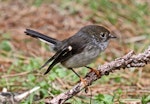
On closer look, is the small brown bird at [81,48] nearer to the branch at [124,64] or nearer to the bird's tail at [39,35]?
the bird's tail at [39,35]

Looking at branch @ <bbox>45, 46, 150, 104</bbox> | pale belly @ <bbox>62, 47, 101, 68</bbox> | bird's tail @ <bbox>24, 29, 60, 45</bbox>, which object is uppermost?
bird's tail @ <bbox>24, 29, 60, 45</bbox>

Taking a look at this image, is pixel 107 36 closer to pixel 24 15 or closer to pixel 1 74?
pixel 1 74

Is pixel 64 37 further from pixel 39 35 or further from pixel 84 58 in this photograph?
pixel 84 58

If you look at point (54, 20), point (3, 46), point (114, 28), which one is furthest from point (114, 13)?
point (3, 46)

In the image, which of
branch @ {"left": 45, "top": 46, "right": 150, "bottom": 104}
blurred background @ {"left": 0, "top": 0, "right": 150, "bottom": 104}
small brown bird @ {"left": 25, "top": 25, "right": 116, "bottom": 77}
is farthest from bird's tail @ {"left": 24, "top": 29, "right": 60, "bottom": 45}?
branch @ {"left": 45, "top": 46, "right": 150, "bottom": 104}

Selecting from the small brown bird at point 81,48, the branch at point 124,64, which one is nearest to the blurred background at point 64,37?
the small brown bird at point 81,48

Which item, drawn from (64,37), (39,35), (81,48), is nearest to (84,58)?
(81,48)

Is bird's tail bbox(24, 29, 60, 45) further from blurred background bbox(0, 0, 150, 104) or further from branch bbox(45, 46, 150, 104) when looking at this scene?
branch bbox(45, 46, 150, 104)
